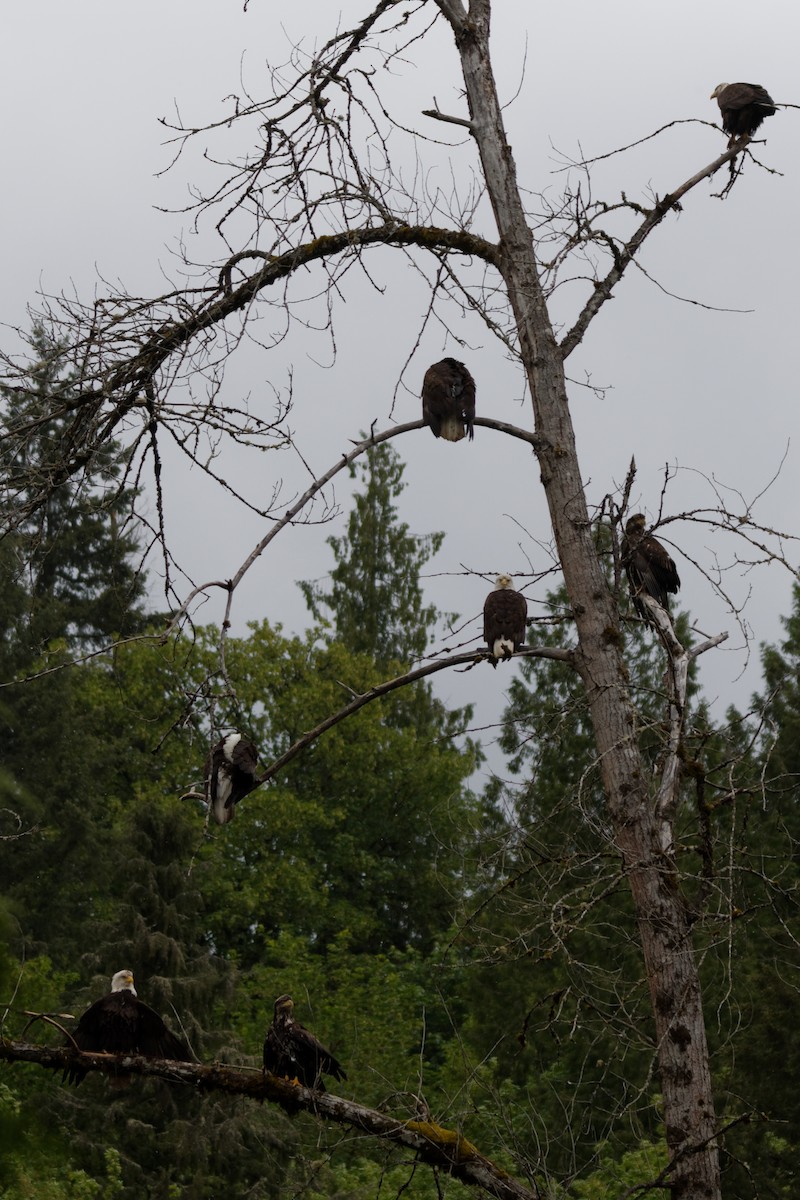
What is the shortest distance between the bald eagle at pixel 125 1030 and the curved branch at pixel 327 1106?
1.93 ft

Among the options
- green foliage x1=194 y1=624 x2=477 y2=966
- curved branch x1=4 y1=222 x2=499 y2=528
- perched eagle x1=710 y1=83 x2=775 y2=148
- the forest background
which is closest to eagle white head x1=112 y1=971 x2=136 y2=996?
the forest background

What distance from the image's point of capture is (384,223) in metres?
6.57

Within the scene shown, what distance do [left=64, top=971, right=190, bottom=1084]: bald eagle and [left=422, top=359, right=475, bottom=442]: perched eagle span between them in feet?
9.28

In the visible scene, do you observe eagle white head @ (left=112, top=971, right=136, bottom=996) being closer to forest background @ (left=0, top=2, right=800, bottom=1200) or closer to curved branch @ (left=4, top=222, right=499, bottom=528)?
forest background @ (left=0, top=2, right=800, bottom=1200)

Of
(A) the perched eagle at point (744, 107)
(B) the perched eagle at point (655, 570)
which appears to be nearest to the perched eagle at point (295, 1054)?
(B) the perched eagle at point (655, 570)

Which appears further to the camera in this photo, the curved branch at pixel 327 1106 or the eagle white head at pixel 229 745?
the eagle white head at pixel 229 745

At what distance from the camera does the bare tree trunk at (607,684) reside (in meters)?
5.52

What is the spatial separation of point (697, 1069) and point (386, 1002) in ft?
76.2

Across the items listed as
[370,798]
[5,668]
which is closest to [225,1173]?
[5,668]

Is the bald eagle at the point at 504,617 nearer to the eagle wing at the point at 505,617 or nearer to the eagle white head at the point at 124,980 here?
the eagle wing at the point at 505,617

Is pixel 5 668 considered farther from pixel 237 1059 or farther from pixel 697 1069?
pixel 697 1069

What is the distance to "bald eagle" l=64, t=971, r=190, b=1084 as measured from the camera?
19.9 ft

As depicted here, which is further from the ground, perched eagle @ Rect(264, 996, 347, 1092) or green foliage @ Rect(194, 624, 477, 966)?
green foliage @ Rect(194, 624, 477, 966)

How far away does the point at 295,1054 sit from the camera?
275 inches
